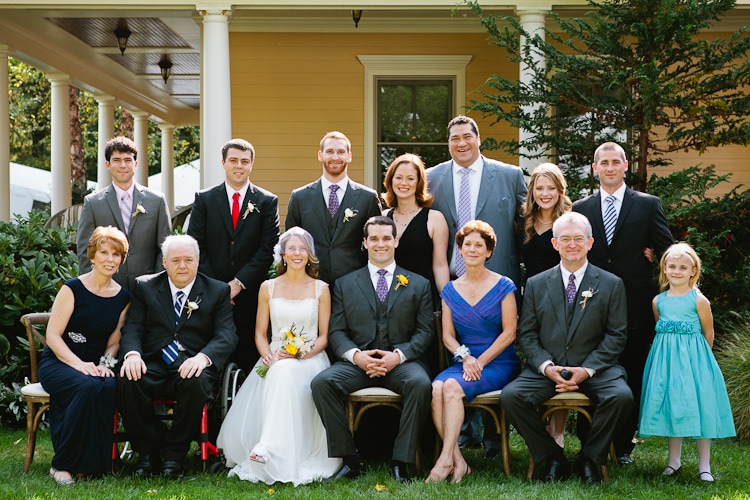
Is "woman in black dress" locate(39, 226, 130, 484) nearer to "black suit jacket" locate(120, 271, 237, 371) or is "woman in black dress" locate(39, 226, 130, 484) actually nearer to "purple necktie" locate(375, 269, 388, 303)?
"black suit jacket" locate(120, 271, 237, 371)

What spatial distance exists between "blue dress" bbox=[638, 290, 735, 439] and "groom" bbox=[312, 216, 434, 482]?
135 cm

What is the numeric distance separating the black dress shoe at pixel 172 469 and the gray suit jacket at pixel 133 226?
1.29 metres

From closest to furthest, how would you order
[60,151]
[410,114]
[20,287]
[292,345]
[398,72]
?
[292,345]
[20,287]
[398,72]
[410,114]
[60,151]

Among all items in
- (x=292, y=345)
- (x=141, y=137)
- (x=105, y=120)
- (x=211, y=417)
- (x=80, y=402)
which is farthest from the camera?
(x=141, y=137)

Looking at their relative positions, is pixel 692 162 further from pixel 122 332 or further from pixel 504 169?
pixel 122 332

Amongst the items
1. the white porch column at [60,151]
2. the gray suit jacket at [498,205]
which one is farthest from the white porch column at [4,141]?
the gray suit jacket at [498,205]

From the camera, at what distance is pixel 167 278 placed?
19.1 ft

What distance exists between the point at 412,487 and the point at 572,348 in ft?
4.26

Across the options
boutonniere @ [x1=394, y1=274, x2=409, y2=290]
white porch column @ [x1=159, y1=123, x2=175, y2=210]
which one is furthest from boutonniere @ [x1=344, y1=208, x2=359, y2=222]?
white porch column @ [x1=159, y1=123, x2=175, y2=210]

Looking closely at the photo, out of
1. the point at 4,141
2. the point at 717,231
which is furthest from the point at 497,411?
the point at 4,141

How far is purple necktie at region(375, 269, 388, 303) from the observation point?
577cm

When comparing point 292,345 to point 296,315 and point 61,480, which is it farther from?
point 61,480

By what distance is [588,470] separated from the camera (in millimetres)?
5254

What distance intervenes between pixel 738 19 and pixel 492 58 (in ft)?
10.7
